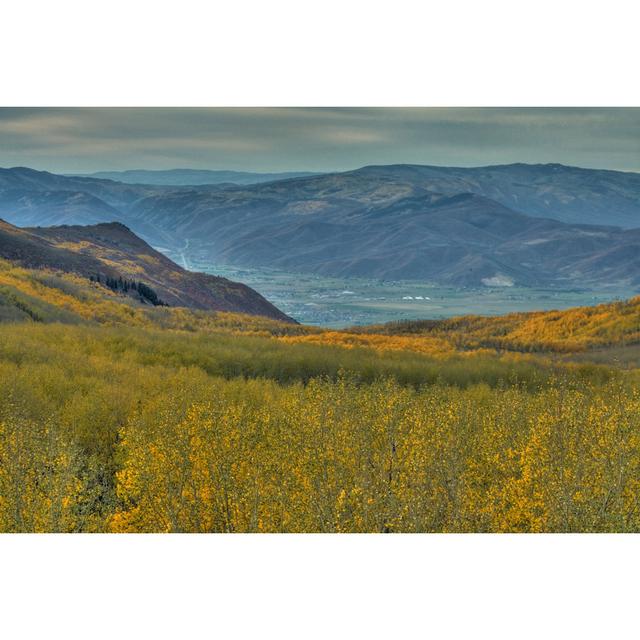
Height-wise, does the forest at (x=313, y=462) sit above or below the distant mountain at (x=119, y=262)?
above

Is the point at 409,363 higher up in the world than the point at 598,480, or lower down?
lower down

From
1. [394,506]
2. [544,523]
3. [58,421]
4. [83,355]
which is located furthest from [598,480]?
[83,355]

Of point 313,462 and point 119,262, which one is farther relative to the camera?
point 119,262

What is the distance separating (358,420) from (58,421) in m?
8.10

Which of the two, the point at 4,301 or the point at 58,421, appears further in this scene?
the point at 4,301

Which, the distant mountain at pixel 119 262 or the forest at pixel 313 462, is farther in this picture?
the distant mountain at pixel 119 262

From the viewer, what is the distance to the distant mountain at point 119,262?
271ft

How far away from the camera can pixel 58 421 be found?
1917 cm

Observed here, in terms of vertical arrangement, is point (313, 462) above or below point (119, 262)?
above

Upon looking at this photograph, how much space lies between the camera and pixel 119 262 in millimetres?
108312

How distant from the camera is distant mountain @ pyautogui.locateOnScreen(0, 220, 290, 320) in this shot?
82.6 meters

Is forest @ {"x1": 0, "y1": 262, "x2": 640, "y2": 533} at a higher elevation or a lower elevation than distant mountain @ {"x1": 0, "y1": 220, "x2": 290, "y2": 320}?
higher

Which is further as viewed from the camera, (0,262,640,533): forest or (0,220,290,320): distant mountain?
(0,220,290,320): distant mountain

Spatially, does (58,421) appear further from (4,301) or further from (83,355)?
(4,301)
